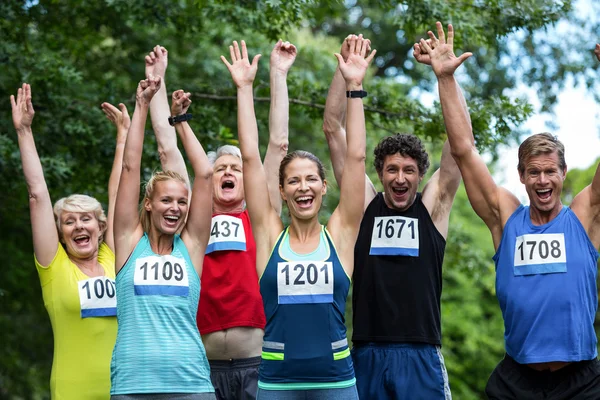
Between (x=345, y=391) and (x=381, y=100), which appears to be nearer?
(x=345, y=391)

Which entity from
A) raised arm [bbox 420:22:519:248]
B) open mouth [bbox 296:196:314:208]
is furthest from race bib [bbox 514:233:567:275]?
open mouth [bbox 296:196:314:208]

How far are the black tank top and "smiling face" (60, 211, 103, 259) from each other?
1.66 metres

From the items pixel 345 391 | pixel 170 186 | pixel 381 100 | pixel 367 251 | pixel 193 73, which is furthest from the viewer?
pixel 193 73

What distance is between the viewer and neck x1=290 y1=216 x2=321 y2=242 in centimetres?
504

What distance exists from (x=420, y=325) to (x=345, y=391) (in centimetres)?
72

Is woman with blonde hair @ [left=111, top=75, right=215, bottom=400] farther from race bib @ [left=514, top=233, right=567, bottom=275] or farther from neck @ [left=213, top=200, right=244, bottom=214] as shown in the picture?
race bib @ [left=514, top=233, right=567, bottom=275]

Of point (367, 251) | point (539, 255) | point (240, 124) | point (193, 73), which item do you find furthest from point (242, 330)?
point (193, 73)

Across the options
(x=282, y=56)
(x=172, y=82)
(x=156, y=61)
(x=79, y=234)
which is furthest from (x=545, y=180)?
(x=172, y=82)

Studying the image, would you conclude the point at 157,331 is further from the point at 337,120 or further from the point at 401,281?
the point at 337,120

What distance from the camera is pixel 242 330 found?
5.70 m

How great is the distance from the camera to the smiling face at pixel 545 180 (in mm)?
4988

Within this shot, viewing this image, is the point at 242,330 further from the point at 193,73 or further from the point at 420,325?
the point at 193,73

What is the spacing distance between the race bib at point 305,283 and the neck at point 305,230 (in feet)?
0.81

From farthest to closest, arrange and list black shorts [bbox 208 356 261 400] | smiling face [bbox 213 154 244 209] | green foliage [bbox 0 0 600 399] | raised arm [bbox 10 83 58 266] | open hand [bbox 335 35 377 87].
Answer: green foliage [bbox 0 0 600 399] < smiling face [bbox 213 154 244 209] < black shorts [bbox 208 356 261 400] < raised arm [bbox 10 83 58 266] < open hand [bbox 335 35 377 87]
